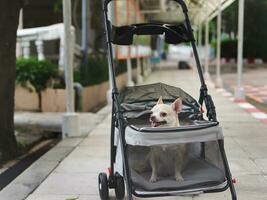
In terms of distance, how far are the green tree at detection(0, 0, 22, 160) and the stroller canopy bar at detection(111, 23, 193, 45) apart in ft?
8.05

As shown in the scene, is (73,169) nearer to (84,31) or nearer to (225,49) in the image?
(84,31)

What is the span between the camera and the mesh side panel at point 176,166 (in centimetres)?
432

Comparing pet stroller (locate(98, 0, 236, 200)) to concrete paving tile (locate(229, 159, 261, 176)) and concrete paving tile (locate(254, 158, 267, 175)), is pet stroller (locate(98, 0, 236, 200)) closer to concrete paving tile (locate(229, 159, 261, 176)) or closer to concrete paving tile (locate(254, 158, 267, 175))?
concrete paving tile (locate(229, 159, 261, 176))

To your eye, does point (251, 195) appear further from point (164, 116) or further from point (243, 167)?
point (164, 116)

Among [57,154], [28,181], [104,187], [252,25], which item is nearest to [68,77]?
[57,154]

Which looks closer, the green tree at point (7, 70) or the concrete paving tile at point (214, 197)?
the concrete paving tile at point (214, 197)

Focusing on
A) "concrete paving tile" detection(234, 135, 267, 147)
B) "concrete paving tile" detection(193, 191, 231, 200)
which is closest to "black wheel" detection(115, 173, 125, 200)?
"concrete paving tile" detection(193, 191, 231, 200)

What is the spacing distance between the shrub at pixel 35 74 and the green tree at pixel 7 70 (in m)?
4.13

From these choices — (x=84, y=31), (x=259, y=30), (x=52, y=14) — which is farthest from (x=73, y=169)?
(x=52, y=14)

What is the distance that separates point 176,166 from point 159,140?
41cm

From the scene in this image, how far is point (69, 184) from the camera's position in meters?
5.63

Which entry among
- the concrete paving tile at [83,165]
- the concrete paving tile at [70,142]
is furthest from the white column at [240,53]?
the concrete paving tile at [83,165]

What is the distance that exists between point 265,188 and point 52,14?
25.7 m

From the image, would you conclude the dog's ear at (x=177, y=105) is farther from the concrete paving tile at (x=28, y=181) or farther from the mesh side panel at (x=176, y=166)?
the concrete paving tile at (x=28, y=181)
